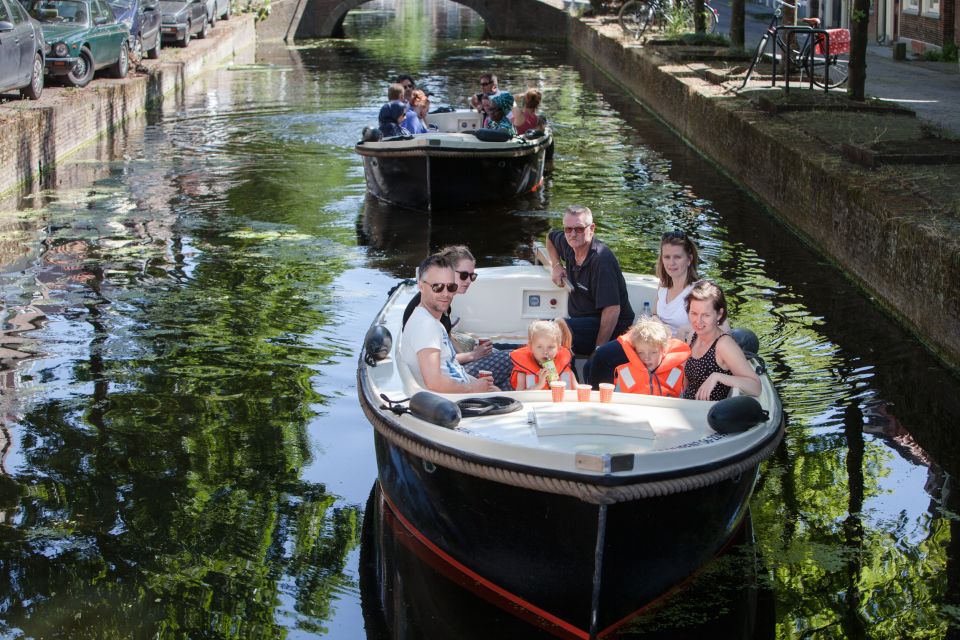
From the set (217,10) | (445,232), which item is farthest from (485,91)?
(217,10)

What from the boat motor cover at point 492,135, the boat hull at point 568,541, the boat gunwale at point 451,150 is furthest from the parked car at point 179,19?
the boat hull at point 568,541

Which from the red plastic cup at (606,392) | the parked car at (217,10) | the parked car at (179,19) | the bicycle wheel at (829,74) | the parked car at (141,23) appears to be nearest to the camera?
the red plastic cup at (606,392)

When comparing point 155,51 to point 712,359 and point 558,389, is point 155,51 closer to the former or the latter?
point 712,359

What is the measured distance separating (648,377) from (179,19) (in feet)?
86.9

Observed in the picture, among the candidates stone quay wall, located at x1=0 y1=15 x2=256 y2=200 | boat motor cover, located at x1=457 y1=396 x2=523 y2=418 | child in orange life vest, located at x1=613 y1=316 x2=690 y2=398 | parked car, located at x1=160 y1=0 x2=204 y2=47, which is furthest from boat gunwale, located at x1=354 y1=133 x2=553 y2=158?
parked car, located at x1=160 y1=0 x2=204 y2=47

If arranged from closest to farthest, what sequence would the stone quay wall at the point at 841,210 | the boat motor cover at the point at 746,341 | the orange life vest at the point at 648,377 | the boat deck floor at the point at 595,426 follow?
the boat deck floor at the point at 595,426, the orange life vest at the point at 648,377, the boat motor cover at the point at 746,341, the stone quay wall at the point at 841,210

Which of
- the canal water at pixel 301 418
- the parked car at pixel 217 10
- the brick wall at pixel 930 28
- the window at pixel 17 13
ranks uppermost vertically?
the parked car at pixel 217 10

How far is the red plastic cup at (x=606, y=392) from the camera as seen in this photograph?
5.95 meters

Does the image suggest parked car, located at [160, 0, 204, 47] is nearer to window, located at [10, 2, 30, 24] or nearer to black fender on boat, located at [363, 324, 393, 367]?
window, located at [10, 2, 30, 24]

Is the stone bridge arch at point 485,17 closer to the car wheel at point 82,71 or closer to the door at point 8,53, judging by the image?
the car wheel at point 82,71

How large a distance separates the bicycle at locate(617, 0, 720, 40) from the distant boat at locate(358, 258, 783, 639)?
24238 millimetres

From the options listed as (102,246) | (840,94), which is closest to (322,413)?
(102,246)

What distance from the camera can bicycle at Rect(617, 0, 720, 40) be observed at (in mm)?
29531

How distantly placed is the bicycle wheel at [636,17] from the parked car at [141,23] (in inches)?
387
